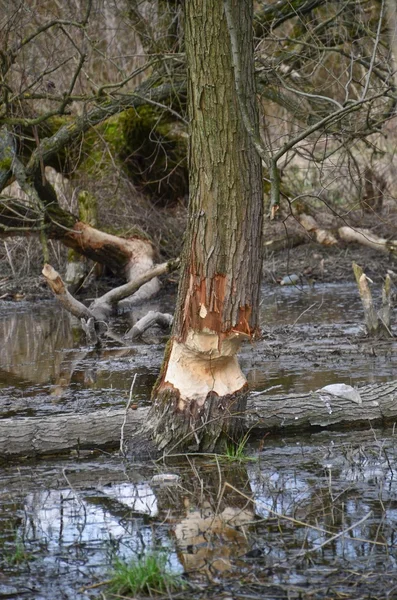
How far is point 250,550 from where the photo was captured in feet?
14.0

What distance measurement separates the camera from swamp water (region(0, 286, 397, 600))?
393 cm

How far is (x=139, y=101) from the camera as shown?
11.8m

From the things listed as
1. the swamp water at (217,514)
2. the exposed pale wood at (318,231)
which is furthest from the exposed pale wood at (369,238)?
the swamp water at (217,514)

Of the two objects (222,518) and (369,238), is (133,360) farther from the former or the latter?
(369,238)

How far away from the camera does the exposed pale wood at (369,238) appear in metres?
13.1

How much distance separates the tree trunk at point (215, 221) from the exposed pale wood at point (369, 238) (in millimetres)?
6510

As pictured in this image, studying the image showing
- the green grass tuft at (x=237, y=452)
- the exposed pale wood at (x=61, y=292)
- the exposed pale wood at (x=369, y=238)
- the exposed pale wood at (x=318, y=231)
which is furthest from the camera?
the exposed pale wood at (x=318, y=231)

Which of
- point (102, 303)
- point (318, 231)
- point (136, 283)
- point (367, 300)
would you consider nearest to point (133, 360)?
point (367, 300)

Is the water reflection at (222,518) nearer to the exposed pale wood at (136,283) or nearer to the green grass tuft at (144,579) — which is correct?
the green grass tuft at (144,579)

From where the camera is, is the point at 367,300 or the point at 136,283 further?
the point at 136,283

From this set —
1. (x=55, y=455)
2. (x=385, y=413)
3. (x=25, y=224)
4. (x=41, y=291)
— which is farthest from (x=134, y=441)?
(x=41, y=291)

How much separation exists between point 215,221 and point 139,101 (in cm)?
653

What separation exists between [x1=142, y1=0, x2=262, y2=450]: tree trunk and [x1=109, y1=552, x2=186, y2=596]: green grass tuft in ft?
6.72

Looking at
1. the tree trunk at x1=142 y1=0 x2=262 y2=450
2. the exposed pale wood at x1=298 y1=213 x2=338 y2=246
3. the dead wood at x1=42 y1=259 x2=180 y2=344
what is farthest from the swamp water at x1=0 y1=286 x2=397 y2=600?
the exposed pale wood at x1=298 y1=213 x2=338 y2=246
